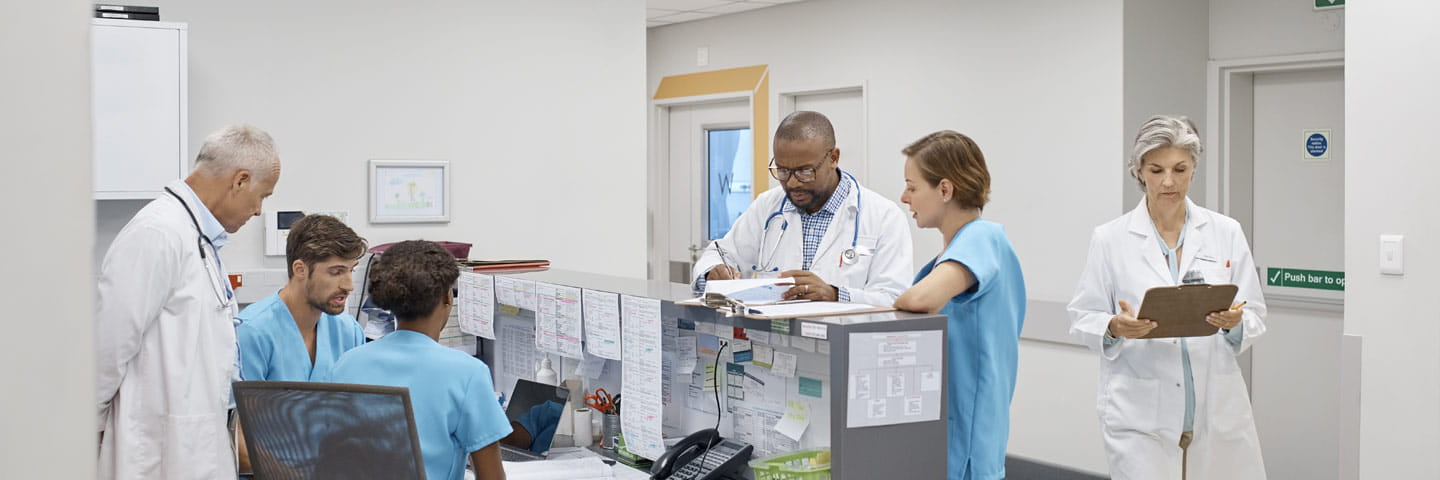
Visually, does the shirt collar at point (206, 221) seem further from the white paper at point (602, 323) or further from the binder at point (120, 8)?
the binder at point (120, 8)

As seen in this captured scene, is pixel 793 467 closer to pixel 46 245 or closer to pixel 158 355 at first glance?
pixel 158 355

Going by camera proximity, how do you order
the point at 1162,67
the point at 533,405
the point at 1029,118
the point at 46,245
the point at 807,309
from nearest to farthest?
the point at 46,245
the point at 807,309
the point at 533,405
the point at 1162,67
the point at 1029,118

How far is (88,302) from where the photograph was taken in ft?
2.68

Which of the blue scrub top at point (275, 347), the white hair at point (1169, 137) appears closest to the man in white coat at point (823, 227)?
Result: the white hair at point (1169, 137)

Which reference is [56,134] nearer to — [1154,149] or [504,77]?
[1154,149]

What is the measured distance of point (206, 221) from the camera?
2250 mm

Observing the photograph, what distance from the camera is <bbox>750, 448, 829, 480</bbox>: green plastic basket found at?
2133 mm

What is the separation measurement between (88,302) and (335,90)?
10.9 feet

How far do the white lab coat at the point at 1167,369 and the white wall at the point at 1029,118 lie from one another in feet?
6.13

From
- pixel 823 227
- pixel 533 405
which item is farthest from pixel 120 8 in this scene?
pixel 823 227

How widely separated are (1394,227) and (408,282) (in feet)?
9.25

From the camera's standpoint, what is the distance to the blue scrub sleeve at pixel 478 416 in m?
1.98

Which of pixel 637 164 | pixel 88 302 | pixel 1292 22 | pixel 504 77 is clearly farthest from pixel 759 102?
pixel 88 302

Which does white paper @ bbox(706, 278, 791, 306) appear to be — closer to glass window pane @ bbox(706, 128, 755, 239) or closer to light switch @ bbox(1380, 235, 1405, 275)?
light switch @ bbox(1380, 235, 1405, 275)
